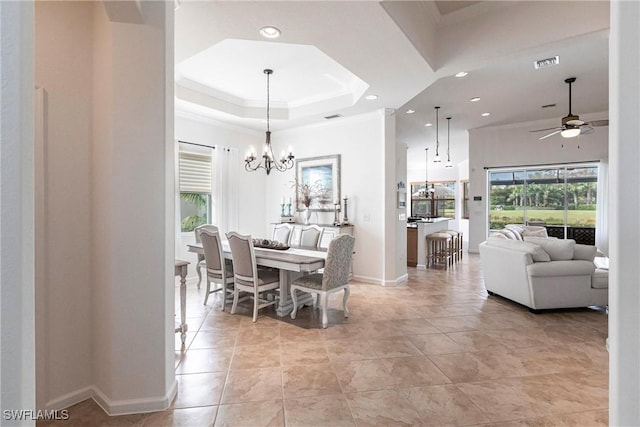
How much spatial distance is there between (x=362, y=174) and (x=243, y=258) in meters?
2.75

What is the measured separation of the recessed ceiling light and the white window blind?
3252 millimetres

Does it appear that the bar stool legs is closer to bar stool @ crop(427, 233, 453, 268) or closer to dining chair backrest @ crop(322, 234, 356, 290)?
bar stool @ crop(427, 233, 453, 268)

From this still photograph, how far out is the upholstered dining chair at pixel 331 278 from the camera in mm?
3336

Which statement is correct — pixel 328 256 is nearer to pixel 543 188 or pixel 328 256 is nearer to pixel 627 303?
pixel 627 303

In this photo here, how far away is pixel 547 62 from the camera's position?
3850 millimetres

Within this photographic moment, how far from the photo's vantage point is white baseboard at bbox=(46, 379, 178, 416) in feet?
6.36

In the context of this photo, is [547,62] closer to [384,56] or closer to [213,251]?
[384,56]

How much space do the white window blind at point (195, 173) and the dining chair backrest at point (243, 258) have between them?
233 centimetres

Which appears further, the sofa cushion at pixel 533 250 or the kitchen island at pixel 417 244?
the kitchen island at pixel 417 244

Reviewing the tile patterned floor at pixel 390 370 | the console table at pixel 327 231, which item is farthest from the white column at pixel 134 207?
the console table at pixel 327 231

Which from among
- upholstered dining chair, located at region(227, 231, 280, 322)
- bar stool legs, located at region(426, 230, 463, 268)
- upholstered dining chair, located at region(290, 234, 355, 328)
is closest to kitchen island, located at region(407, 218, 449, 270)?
bar stool legs, located at region(426, 230, 463, 268)

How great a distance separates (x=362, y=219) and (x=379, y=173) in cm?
86

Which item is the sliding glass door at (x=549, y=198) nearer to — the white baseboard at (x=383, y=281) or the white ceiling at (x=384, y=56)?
the white ceiling at (x=384, y=56)

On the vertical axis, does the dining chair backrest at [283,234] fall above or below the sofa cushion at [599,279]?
above
